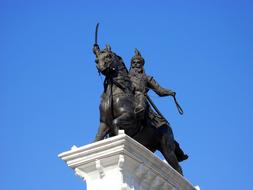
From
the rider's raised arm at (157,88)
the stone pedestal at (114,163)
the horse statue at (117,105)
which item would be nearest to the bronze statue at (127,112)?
the horse statue at (117,105)

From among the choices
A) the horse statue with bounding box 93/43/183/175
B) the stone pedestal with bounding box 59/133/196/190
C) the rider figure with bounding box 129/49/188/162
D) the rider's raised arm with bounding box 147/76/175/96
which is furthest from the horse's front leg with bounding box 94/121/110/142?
the rider's raised arm with bounding box 147/76/175/96

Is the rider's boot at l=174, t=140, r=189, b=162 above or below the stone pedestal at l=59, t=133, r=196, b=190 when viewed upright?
above

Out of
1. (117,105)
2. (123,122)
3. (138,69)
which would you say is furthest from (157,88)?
(123,122)

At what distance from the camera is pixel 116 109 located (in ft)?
43.0

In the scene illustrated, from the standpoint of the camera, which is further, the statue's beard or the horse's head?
the statue's beard

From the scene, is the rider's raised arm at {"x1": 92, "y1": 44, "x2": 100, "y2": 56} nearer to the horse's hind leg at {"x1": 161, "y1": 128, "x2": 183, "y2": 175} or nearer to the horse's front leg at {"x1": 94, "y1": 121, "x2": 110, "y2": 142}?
the horse's front leg at {"x1": 94, "y1": 121, "x2": 110, "y2": 142}

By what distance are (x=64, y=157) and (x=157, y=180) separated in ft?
5.87

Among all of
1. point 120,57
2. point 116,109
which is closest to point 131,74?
point 120,57

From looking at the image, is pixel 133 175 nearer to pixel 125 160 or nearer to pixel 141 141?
pixel 125 160

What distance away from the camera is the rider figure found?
529 inches

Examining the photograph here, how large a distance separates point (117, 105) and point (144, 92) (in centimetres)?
113

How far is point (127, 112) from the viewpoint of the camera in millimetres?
13008

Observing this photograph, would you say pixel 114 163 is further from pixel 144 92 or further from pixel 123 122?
pixel 144 92

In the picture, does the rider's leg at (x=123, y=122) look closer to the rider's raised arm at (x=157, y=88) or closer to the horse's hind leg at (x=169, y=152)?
the horse's hind leg at (x=169, y=152)
